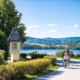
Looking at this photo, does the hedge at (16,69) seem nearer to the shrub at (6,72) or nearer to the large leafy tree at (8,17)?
the shrub at (6,72)

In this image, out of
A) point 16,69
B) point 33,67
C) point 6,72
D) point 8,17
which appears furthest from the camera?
point 8,17

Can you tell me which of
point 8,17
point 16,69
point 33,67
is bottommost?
point 33,67

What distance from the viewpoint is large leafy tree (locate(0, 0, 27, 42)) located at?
22.4 meters

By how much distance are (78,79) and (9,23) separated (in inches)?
703

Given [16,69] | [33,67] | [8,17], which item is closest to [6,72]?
[16,69]

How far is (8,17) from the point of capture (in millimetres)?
22625

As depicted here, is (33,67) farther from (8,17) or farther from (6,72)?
(8,17)

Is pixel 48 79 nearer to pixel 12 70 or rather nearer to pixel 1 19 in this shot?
pixel 12 70

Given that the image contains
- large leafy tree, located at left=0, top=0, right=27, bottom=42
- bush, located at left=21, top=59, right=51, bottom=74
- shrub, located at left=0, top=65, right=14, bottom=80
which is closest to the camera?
shrub, located at left=0, top=65, right=14, bottom=80

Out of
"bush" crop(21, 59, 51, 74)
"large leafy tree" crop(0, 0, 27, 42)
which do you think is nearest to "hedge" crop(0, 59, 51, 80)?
"bush" crop(21, 59, 51, 74)

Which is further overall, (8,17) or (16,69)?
(8,17)

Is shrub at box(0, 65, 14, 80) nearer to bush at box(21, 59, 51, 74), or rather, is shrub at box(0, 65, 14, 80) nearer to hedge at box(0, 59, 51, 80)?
hedge at box(0, 59, 51, 80)

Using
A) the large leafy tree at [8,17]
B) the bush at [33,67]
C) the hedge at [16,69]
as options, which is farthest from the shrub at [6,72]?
the large leafy tree at [8,17]

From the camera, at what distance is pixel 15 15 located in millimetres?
24156
